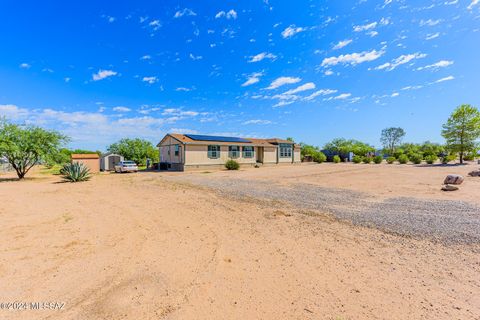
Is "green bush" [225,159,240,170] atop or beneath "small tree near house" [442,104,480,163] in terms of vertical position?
beneath

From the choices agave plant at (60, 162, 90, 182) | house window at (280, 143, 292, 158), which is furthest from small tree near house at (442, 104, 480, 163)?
agave plant at (60, 162, 90, 182)

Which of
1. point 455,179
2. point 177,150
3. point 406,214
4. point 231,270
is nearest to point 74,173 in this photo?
point 177,150

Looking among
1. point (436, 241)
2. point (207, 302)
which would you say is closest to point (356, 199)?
point (436, 241)

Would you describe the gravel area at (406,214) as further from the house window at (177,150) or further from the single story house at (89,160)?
the single story house at (89,160)

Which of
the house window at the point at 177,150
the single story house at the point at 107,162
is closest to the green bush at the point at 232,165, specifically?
the house window at the point at 177,150

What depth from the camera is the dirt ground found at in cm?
260

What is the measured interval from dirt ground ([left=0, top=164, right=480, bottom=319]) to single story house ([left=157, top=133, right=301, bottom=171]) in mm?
19119

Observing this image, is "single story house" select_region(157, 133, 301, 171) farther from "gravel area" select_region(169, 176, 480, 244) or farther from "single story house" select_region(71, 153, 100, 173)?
"gravel area" select_region(169, 176, 480, 244)

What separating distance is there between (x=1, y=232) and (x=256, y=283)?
260 inches

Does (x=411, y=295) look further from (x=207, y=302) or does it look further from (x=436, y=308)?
(x=207, y=302)

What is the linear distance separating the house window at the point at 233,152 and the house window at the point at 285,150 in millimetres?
10003

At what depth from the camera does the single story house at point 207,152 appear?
2528cm

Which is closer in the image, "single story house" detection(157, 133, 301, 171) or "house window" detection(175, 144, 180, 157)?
"single story house" detection(157, 133, 301, 171)

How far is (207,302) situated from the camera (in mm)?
2730
